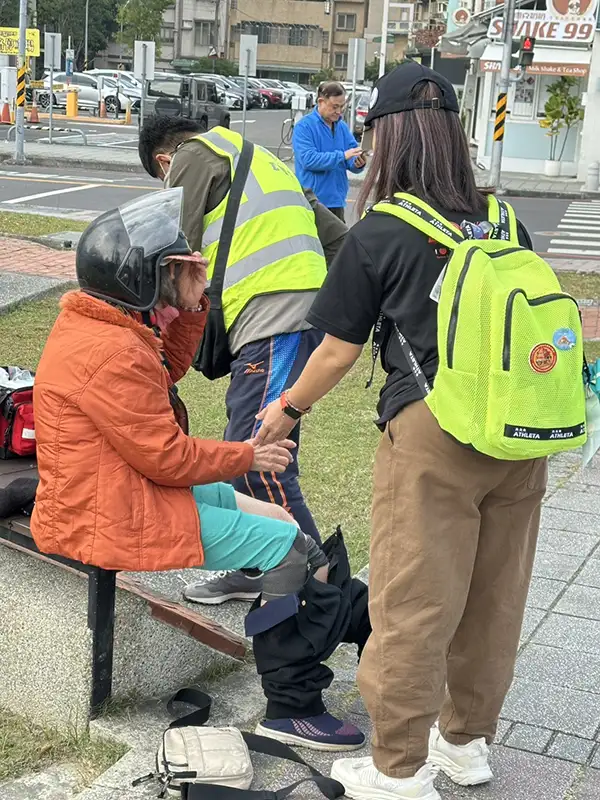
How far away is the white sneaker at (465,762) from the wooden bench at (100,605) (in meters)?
0.91

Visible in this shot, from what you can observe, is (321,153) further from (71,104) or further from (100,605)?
(71,104)

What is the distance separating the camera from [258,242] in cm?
402

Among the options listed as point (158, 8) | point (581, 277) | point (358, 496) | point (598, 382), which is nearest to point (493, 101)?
point (581, 277)

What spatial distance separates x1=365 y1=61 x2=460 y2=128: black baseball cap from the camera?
9.02 feet

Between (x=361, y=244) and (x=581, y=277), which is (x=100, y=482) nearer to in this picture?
(x=361, y=244)

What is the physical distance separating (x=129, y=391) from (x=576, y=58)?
25.6m

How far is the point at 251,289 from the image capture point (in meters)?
4.02

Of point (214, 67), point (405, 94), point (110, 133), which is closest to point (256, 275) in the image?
point (405, 94)

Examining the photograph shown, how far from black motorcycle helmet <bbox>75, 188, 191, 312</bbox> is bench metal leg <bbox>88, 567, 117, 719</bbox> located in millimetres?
769

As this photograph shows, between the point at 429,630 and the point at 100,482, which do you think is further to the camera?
the point at 100,482

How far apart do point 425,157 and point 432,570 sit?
101 centimetres

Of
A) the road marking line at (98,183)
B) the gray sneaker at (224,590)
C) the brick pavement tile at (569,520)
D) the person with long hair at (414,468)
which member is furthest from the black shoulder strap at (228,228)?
the road marking line at (98,183)

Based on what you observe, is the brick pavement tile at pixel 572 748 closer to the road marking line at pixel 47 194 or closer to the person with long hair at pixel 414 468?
the person with long hair at pixel 414 468

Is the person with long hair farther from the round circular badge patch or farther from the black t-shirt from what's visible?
the round circular badge patch
